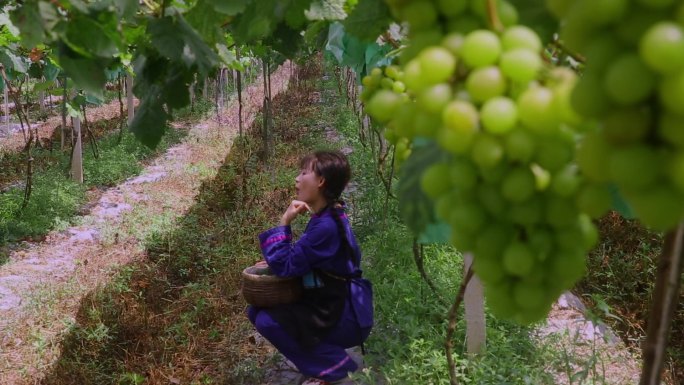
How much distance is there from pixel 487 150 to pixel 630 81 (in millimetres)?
117

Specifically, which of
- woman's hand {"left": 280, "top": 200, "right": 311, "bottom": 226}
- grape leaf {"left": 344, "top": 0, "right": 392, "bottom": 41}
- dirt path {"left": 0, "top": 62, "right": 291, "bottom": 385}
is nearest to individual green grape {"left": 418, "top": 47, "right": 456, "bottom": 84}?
grape leaf {"left": 344, "top": 0, "right": 392, "bottom": 41}

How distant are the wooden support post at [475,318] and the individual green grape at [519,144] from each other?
7.72 ft

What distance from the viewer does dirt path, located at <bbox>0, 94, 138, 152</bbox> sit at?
34.3 ft

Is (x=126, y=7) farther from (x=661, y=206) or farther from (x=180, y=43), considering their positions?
(x=661, y=206)

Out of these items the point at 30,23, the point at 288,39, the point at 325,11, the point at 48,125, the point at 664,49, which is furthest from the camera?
the point at 48,125

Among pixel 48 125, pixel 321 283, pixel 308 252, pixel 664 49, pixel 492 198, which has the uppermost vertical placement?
pixel 664 49

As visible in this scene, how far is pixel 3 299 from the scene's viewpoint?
179 inches

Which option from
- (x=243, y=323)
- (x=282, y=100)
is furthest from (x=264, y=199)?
(x=282, y=100)

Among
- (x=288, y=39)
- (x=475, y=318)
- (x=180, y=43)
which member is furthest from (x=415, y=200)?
(x=475, y=318)

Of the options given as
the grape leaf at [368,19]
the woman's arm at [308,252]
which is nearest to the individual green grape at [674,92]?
the grape leaf at [368,19]

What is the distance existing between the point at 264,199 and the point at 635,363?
4.15 meters

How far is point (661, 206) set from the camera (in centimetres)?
38

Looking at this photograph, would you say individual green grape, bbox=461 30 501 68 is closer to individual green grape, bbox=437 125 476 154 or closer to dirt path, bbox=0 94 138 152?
individual green grape, bbox=437 125 476 154

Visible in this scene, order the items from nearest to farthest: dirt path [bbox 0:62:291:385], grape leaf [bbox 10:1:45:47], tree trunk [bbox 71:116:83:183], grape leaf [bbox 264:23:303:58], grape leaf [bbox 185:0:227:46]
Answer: grape leaf [bbox 10:1:45:47]
grape leaf [bbox 185:0:227:46]
grape leaf [bbox 264:23:303:58]
dirt path [bbox 0:62:291:385]
tree trunk [bbox 71:116:83:183]
